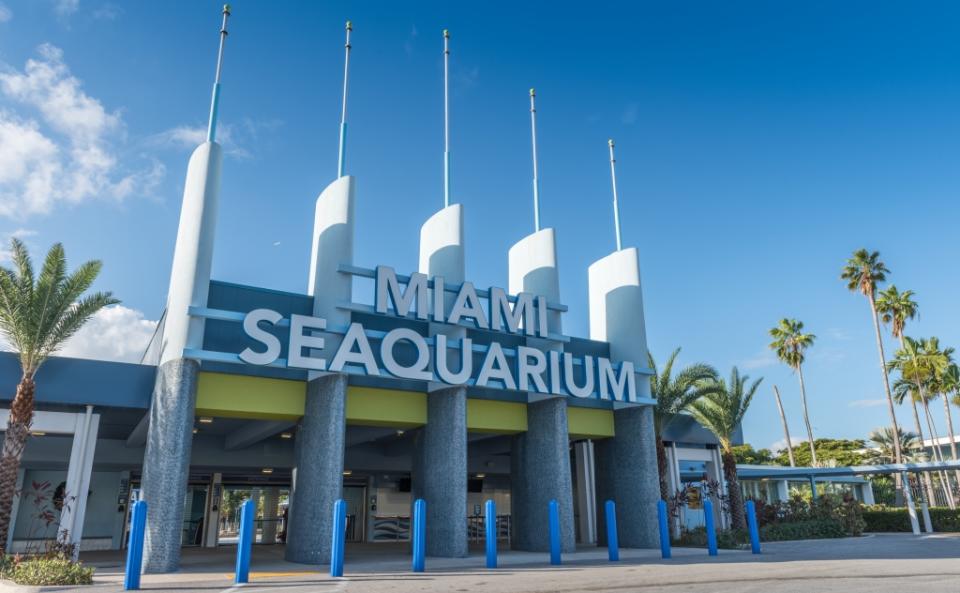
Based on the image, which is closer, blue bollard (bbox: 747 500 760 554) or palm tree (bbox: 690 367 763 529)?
blue bollard (bbox: 747 500 760 554)

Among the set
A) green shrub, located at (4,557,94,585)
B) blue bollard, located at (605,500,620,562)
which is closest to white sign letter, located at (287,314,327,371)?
green shrub, located at (4,557,94,585)

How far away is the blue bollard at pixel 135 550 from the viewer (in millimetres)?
12547

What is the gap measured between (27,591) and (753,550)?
1928 cm

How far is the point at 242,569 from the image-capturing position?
13391mm

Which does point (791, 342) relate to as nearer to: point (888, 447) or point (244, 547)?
point (888, 447)

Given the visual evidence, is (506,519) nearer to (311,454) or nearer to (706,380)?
(706,380)

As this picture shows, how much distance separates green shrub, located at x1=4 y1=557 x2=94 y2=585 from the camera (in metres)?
12.9

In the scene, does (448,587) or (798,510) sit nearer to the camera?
(448,587)

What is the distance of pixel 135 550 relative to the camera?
12750 millimetres

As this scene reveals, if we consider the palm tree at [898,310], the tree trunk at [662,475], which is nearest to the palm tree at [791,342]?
the palm tree at [898,310]

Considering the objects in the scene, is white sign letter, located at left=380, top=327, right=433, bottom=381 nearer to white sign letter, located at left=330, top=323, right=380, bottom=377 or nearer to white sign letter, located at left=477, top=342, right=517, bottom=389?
white sign letter, located at left=330, top=323, right=380, bottom=377

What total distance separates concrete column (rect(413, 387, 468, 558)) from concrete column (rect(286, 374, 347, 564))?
3266 millimetres

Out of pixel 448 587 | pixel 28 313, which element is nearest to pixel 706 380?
pixel 448 587

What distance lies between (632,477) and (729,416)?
9359mm
